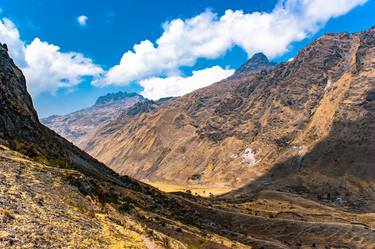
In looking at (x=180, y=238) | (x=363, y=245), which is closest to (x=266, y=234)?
(x=363, y=245)

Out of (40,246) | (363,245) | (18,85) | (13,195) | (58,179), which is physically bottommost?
(40,246)

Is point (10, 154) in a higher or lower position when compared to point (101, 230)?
higher

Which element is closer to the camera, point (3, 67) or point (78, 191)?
point (78, 191)

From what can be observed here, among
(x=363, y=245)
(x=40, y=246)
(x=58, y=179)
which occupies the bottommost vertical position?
(x=40, y=246)

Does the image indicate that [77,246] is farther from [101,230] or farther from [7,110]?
[7,110]

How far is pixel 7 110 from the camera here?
227 ft

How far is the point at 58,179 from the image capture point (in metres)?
34.5

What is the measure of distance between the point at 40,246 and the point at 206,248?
33723 millimetres

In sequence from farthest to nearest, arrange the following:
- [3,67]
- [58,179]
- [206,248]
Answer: [3,67], [206,248], [58,179]

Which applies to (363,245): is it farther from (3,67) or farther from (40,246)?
(40,246)

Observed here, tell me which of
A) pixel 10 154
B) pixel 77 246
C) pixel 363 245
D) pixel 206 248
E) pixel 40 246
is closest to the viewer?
pixel 40 246

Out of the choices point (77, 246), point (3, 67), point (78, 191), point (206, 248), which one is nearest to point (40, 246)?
point (77, 246)

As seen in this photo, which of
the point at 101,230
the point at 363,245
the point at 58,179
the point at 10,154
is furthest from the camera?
the point at 363,245

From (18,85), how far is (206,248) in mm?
61183
